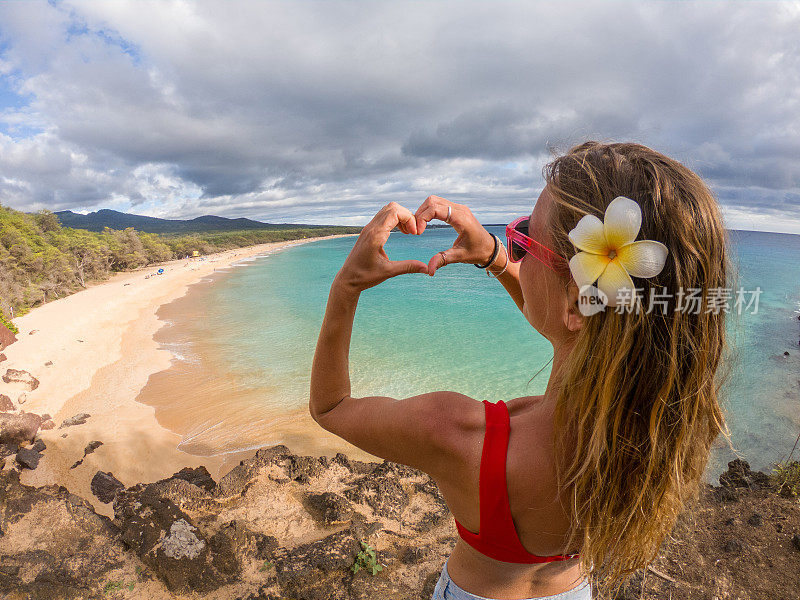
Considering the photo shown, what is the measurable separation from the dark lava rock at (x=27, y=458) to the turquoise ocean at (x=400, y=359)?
1.96m

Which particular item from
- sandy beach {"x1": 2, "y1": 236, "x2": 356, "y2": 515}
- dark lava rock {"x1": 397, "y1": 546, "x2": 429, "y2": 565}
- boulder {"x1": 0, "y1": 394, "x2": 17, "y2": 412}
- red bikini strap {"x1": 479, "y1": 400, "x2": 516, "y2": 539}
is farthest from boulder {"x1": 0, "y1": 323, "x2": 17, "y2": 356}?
red bikini strap {"x1": 479, "y1": 400, "x2": 516, "y2": 539}

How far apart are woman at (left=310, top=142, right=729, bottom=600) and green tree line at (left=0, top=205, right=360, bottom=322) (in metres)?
17.0

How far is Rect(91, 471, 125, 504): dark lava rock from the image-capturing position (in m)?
5.02

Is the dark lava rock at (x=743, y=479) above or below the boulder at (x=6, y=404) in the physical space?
below

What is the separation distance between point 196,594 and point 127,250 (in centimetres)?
3992

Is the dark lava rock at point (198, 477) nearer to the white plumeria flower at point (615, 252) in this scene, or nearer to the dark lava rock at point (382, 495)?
the dark lava rock at point (382, 495)

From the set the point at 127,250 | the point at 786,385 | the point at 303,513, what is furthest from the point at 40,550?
the point at 127,250

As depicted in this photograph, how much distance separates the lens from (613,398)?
0.92 meters

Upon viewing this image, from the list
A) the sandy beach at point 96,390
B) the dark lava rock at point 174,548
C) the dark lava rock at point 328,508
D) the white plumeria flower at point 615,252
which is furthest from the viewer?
the sandy beach at point 96,390

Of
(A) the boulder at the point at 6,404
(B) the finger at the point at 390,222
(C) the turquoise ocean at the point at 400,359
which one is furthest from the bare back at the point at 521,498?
(A) the boulder at the point at 6,404

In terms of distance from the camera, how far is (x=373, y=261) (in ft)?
3.23

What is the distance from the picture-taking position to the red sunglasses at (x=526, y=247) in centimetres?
104

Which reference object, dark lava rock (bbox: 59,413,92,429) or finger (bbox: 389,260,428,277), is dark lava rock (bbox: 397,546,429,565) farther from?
dark lava rock (bbox: 59,413,92,429)

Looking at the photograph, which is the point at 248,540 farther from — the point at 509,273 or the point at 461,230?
the point at 461,230
